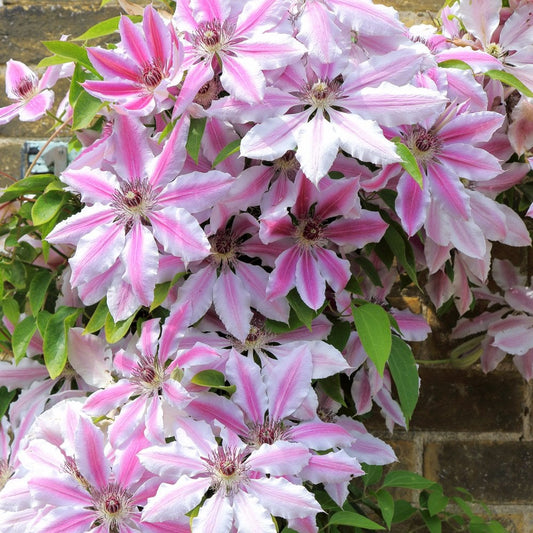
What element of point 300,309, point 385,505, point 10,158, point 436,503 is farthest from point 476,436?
point 10,158

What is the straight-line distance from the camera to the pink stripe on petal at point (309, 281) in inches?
29.7

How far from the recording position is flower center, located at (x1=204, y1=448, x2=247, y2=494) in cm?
72

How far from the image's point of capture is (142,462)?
0.72m

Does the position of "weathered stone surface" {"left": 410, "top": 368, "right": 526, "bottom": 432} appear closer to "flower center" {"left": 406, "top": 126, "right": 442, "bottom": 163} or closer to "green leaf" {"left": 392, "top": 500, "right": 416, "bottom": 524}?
"green leaf" {"left": 392, "top": 500, "right": 416, "bottom": 524}

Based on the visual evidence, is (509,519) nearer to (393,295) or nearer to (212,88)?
(393,295)

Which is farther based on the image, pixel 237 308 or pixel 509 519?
pixel 509 519

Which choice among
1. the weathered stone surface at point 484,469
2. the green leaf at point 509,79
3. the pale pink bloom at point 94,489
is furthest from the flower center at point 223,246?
the weathered stone surface at point 484,469

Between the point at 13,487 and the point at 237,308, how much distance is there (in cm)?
30

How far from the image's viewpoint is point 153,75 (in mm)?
774

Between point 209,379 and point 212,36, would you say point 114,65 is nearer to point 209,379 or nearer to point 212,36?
point 212,36

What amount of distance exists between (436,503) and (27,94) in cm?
74

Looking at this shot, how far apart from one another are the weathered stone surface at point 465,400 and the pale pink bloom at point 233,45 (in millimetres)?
631

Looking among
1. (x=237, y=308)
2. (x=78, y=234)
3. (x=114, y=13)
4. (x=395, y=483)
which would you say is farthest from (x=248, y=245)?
(x=114, y=13)

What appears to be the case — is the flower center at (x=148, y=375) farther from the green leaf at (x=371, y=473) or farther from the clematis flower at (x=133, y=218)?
the green leaf at (x=371, y=473)
